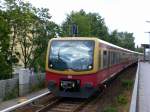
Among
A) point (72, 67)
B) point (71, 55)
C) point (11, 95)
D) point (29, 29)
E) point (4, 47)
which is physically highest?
point (29, 29)

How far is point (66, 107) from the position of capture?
600 inches

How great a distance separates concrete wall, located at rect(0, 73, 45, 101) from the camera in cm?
1598

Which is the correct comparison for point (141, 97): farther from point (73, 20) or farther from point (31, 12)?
point (73, 20)

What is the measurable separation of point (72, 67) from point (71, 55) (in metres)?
0.53

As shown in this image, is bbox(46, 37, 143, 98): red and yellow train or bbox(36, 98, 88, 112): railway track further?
bbox(46, 37, 143, 98): red and yellow train

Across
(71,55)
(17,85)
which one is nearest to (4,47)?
(17,85)

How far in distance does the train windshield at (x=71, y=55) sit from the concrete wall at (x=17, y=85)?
5.46 ft

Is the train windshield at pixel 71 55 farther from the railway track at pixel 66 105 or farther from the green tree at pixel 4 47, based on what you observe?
the green tree at pixel 4 47

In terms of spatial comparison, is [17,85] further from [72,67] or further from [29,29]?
[29,29]

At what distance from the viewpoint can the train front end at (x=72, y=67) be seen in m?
16.2

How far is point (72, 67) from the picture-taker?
16.4 meters

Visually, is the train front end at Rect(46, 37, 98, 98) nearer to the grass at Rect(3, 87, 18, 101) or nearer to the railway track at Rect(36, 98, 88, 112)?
the railway track at Rect(36, 98, 88, 112)

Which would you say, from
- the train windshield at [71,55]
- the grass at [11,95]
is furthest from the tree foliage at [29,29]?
the train windshield at [71,55]

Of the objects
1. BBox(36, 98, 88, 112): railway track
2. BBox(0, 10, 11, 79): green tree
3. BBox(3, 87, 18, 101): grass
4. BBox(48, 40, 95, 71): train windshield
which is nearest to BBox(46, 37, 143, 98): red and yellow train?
BBox(48, 40, 95, 71): train windshield
